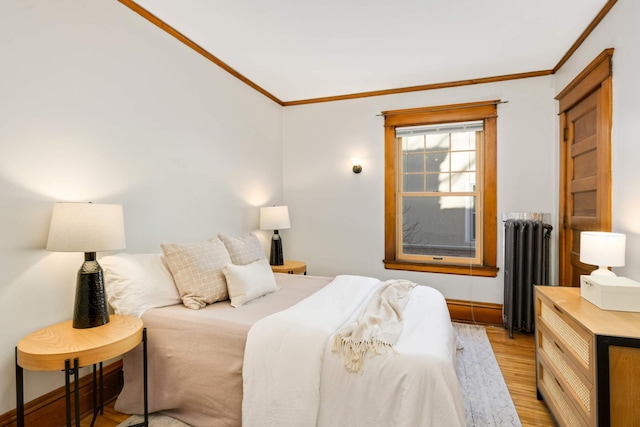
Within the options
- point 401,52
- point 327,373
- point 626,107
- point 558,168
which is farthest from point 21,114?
point 558,168

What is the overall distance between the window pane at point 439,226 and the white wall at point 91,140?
225 centimetres

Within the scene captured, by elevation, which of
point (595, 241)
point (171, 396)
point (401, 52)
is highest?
point (401, 52)

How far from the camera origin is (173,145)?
9.40 ft

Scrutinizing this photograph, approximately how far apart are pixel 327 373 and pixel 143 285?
135 centimetres

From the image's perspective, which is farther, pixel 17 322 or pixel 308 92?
pixel 308 92

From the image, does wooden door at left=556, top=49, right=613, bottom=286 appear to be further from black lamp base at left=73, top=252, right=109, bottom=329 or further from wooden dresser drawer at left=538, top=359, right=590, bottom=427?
black lamp base at left=73, top=252, right=109, bottom=329

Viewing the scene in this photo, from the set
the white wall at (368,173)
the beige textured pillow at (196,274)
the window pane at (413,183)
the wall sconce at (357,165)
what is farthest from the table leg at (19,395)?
the window pane at (413,183)

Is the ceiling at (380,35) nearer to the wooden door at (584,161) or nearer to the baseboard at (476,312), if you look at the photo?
the wooden door at (584,161)

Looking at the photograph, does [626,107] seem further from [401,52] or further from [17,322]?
[17,322]

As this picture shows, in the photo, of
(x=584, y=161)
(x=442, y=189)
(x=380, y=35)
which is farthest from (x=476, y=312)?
(x=380, y=35)

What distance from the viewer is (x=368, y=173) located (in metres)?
4.31

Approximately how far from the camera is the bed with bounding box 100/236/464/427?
160 cm

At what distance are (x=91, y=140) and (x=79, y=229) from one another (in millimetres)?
736

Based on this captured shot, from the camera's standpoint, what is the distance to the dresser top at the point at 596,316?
1.51 m
